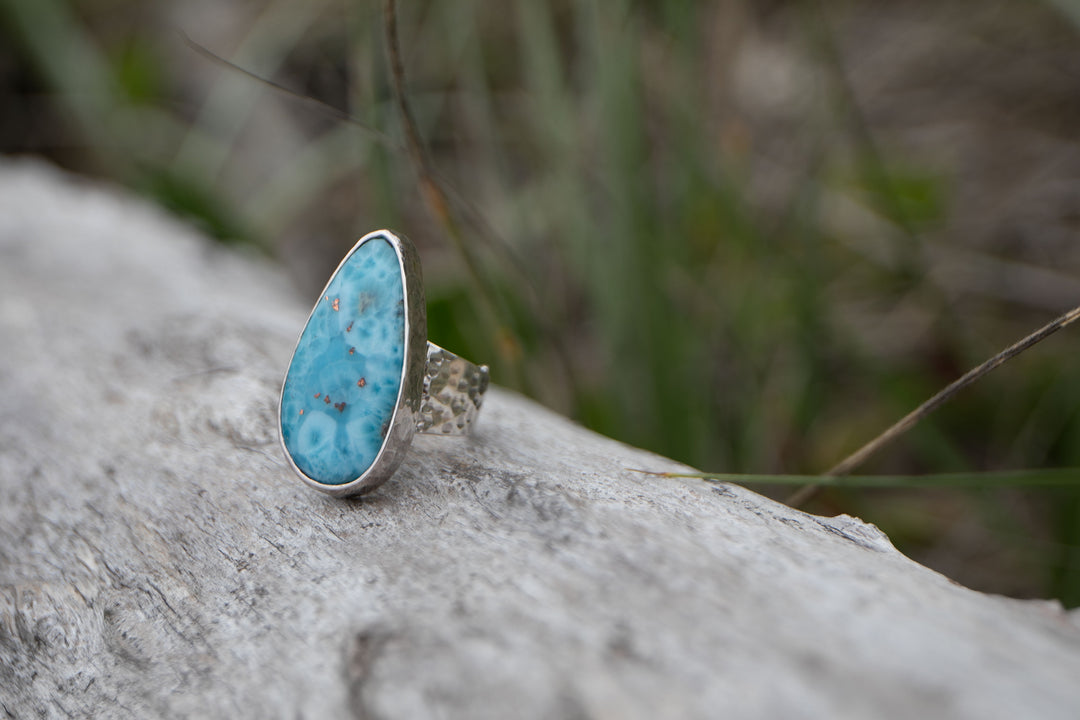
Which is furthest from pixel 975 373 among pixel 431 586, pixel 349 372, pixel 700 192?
pixel 700 192

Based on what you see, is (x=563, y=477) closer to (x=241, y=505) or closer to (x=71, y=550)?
(x=241, y=505)

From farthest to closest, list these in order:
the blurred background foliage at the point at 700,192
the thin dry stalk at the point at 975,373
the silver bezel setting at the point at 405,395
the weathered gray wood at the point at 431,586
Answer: the blurred background foliage at the point at 700,192 < the silver bezel setting at the point at 405,395 < the thin dry stalk at the point at 975,373 < the weathered gray wood at the point at 431,586

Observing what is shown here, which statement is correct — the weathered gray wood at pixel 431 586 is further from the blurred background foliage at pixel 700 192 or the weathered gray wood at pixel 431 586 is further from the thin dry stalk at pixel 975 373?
the blurred background foliage at pixel 700 192

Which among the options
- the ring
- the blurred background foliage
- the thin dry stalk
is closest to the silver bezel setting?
the ring

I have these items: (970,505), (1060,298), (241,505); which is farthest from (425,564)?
(1060,298)

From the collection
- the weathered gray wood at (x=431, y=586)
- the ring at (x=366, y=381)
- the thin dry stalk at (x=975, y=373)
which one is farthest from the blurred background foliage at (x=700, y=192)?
the thin dry stalk at (x=975, y=373)

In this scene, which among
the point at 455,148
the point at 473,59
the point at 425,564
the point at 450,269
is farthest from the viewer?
the point at 455,148

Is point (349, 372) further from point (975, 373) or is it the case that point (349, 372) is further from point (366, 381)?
point (975, 373)
